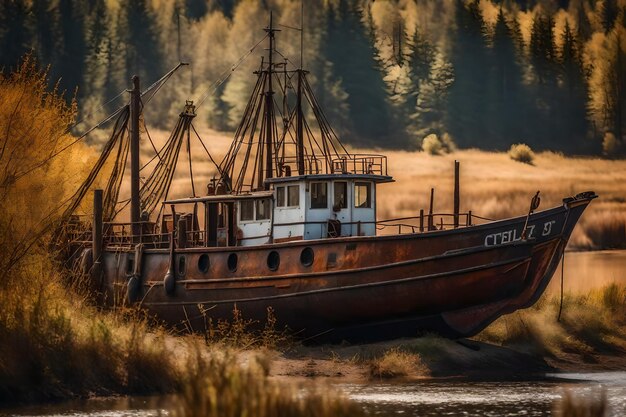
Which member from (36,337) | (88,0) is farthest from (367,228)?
(88,0)

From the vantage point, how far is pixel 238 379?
2108cm

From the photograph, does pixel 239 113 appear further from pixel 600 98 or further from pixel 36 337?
pixel 36 337

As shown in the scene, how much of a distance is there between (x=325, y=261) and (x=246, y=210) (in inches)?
217

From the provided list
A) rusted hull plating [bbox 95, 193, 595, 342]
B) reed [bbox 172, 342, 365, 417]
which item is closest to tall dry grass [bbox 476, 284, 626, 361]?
rusted hull plating [bbox 95, 193, 595, 342]

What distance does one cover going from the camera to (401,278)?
41.9 m

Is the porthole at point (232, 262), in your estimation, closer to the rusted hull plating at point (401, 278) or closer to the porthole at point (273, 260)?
the rusted hull plating at point (401, 278)

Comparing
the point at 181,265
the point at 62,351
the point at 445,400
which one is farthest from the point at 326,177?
the point at 62,351

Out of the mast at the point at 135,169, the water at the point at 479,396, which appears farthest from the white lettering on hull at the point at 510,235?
the mast at the point at 135,169

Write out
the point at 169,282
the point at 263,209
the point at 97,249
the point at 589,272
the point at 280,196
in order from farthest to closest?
the point at 589,272 → the point at 97,249 → the point at 169,282 → the point at 263,209 → the point at 280,196

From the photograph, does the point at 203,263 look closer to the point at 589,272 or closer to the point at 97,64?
the point at 589,272

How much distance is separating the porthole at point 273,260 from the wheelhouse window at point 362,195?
3404 mm

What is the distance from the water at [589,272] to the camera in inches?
2356

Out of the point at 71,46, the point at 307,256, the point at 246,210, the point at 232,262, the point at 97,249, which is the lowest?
the point at 232,262

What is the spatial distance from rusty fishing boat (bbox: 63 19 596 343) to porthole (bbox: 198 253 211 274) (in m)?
0.03
